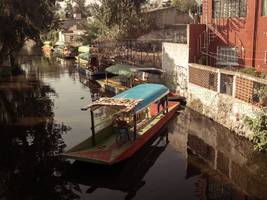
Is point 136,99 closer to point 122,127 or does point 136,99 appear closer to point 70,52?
point 122,127

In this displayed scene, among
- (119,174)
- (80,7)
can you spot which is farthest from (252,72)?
(80,7)

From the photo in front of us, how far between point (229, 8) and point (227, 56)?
12.8 feet

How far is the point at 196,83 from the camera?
26266 mm

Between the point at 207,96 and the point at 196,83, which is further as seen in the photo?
the point at 196,83

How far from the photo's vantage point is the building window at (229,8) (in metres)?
26.2

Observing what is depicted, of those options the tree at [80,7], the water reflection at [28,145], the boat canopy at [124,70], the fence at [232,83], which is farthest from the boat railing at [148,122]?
the tree at [80,7]

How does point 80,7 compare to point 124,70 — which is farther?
point 80,7

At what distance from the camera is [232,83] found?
2141cm

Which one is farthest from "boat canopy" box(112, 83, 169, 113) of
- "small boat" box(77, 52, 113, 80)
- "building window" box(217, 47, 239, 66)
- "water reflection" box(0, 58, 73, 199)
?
"small boat" box(77, 52, 113, 80)

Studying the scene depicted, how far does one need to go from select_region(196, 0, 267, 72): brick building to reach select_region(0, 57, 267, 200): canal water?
5.72 m

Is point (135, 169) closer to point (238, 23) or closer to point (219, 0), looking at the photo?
point (238, 23)

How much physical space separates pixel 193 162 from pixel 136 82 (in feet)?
48.6

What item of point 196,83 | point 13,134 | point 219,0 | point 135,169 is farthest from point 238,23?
point 13,134

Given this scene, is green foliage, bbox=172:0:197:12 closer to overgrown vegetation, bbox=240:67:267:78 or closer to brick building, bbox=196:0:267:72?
brick building, bbox=196:0:267:72
